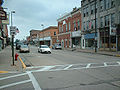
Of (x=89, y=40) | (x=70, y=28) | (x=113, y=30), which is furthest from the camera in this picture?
(x=70, y=28)

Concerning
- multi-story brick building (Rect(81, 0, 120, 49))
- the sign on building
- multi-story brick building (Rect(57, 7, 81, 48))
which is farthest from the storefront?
the sign on building

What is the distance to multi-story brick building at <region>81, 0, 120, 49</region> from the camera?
25.4 metres

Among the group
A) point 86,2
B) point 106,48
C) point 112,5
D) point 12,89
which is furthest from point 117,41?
point 12,89

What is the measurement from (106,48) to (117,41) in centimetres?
349

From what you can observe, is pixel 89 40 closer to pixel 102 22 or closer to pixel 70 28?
pixel 102 22

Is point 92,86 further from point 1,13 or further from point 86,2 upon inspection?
point 86,2

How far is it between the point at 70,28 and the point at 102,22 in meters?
16.3

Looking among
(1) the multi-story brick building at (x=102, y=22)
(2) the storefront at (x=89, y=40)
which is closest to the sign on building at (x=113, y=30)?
(1) the multi-story brick building at (x=102, y=22)

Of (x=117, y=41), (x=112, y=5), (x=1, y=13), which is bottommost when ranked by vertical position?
(x=117, y=41)

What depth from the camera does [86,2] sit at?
34875 millimetres

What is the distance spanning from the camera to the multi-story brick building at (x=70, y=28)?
39.4 metres

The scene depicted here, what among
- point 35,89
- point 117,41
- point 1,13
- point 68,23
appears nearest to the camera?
point 35,89

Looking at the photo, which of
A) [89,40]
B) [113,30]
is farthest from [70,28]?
[113,30]

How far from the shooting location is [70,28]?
44688mm
